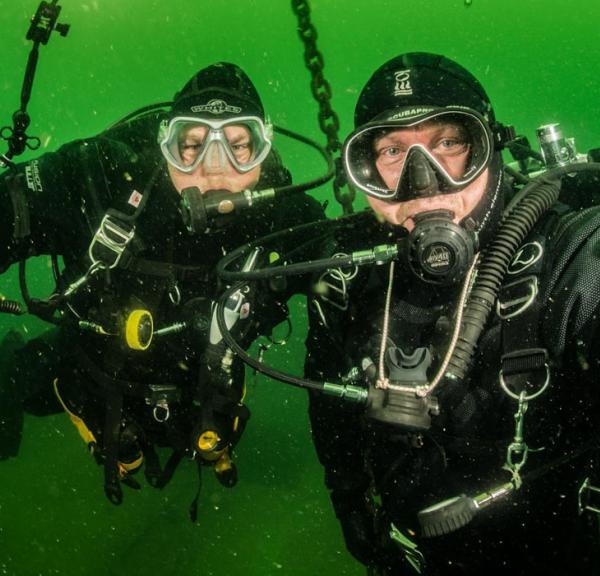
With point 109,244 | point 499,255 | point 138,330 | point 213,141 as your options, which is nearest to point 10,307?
point 109,244

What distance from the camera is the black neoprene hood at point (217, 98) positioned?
3432mm

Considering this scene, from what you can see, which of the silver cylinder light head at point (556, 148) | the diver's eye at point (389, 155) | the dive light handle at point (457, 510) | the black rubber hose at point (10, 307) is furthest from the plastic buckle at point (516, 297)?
the black rubber hose at point (10, 307)

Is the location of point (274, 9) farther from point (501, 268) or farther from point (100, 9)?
point (501, 268)

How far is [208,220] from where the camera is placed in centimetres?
305

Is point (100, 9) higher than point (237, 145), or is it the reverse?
point (100, 9)

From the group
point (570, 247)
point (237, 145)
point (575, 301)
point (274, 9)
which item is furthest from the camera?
point (274, 9)

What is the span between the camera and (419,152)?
2211mm

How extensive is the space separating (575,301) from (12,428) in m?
6.89

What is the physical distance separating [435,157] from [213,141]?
177cm

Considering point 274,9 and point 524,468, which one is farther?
point 274,9

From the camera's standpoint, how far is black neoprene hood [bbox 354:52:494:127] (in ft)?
7.57

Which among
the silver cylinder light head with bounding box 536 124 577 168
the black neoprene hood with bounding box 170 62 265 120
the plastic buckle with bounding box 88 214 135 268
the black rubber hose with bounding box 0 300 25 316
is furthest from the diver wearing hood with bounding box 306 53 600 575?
the black rubber hose with bounding box 0 300 25 316

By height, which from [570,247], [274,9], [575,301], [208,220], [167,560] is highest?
[274,9]

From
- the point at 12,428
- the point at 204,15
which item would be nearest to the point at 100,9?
the point at 204,15
